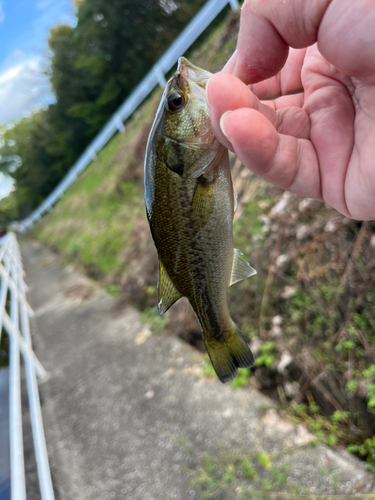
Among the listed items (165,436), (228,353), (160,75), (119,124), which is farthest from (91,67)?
(228,353)

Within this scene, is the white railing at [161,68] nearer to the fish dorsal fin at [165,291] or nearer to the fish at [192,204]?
the fish at [192,204]

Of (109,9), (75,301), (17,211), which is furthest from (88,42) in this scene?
(17,211)

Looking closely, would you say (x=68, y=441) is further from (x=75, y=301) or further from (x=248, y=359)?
(x=75, y=301)

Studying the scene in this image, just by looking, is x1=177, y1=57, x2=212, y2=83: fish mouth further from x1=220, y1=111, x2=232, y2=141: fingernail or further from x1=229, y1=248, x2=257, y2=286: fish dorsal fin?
x1=229, y1=248, x2=257, y2=286: fish dorsal fin

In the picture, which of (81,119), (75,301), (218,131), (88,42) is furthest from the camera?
(81,119)

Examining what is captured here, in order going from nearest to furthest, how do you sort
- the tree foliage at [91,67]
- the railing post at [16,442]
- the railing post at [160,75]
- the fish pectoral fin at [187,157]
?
1. the fish pectoral fin at [187,157]
2. the railing post at [16,442]
3. the railing post at [160,75]
4. the tree foliage at [91,67]

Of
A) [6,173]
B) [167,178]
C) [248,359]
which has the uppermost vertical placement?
[167,178]

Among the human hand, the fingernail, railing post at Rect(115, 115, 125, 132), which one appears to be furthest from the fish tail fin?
railing post at Rect(115, 115, 125, 132)

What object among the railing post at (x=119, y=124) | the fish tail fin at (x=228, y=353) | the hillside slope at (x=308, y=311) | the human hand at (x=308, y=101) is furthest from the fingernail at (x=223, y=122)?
the railing post at (x=119, y=124)
